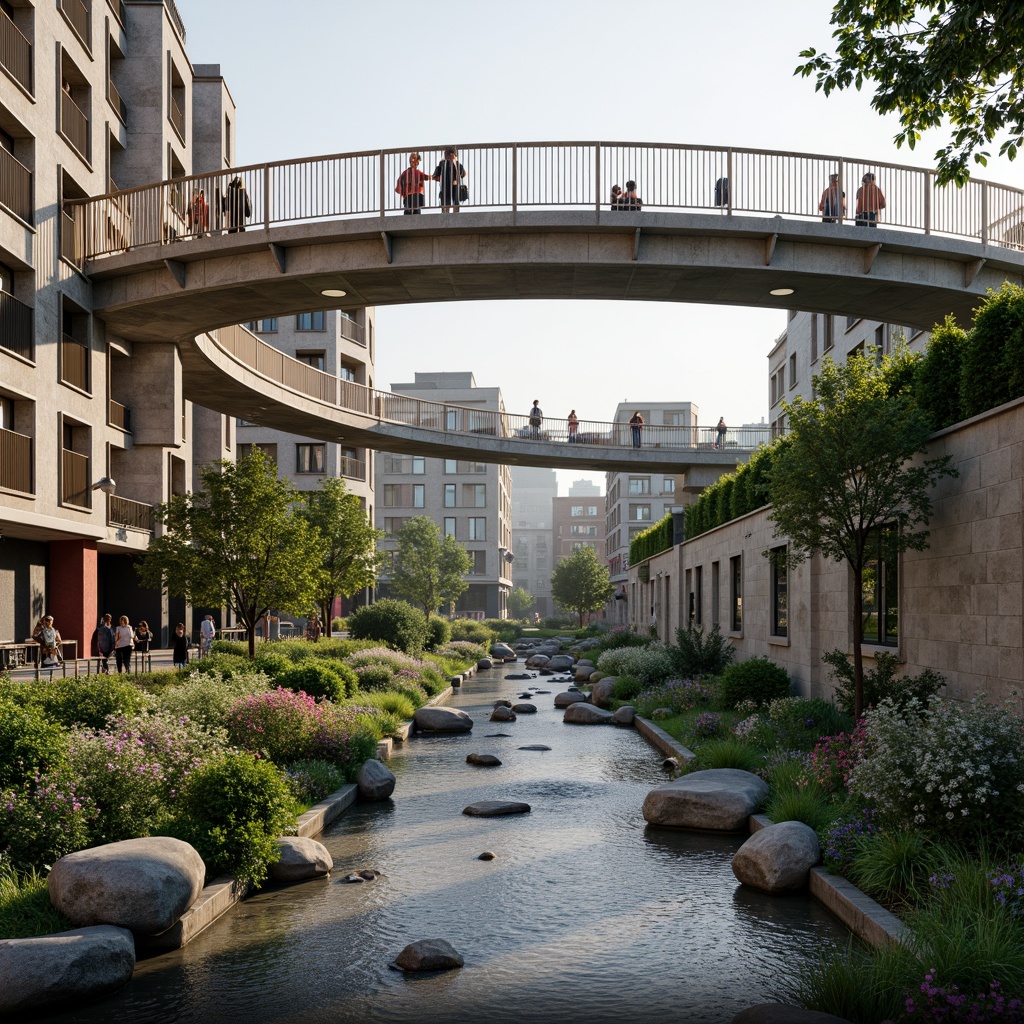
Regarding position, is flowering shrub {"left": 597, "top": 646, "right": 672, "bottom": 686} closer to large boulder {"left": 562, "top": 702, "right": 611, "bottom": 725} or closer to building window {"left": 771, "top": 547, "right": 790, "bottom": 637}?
large boulder {"left": 562, "top": 702, "right": 611, "bottom": 725}

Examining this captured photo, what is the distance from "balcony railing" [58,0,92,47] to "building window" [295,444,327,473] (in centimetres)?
3282

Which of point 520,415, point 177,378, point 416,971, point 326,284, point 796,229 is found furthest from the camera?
point 520,415

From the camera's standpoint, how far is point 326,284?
1969 centimetres

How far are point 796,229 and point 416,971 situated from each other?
14734 mm

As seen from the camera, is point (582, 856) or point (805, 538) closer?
point (582, 856)

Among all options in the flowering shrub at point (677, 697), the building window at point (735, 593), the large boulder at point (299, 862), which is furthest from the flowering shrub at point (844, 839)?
the building window at point (735, 593)

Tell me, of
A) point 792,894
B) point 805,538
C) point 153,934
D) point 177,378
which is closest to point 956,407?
point 805,538

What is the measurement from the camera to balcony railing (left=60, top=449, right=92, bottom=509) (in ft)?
A: 76.9

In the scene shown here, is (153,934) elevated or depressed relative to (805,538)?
depressed

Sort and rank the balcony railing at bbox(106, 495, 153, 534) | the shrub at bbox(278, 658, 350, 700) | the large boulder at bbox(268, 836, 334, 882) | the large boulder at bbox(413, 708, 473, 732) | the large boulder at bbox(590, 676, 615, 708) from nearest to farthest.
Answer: the large boulder at bbox(268, 836, 334, 882)
the shrub at bbox(278, 658, 350, 700)
the large boulder at bbox(413, 708, 473, 732)
the large boulder at bbox(590, 676, 615, 708)
the balcony railing at bbox(106, 495, 153, 534)

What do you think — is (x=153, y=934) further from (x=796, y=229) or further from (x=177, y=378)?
(x=177, y=378)

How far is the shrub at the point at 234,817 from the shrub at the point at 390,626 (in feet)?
66.9

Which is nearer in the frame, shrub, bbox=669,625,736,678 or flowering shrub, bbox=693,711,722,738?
flowering shrub, bbox=693,711,722,738

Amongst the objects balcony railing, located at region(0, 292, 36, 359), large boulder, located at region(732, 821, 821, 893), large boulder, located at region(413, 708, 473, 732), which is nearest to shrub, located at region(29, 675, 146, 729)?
large boulder, located at region(732, 821, 821, 893)
